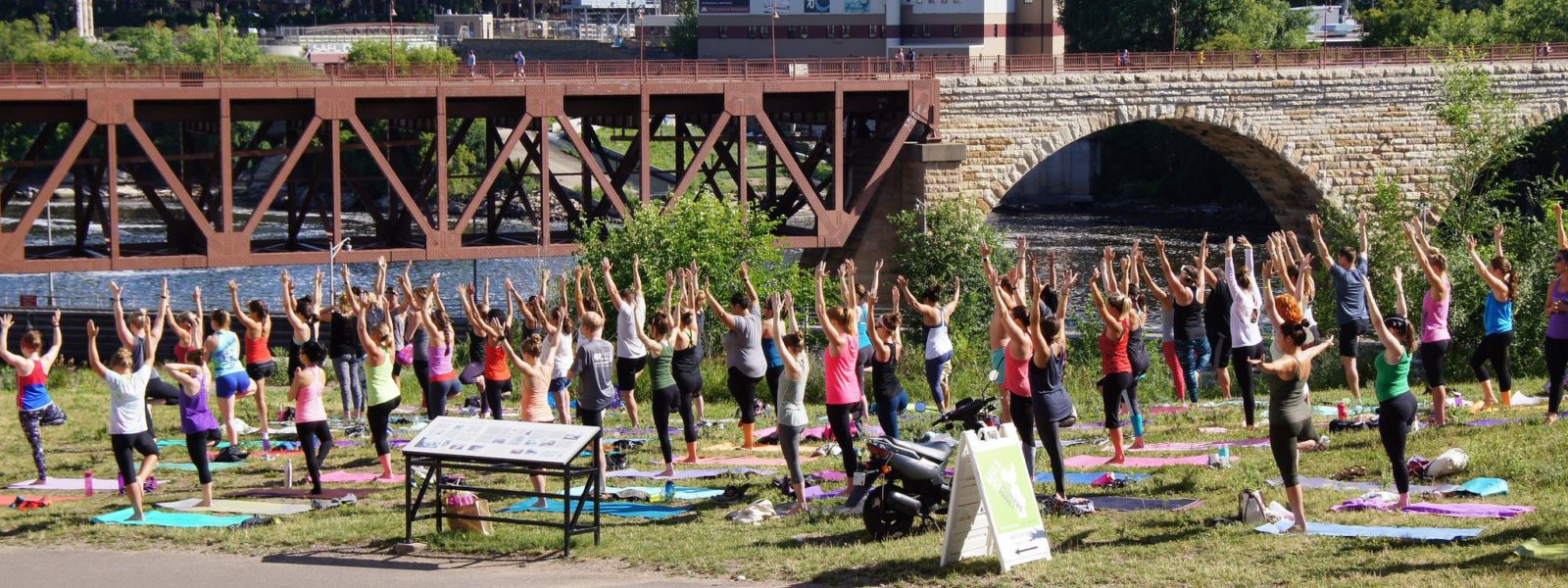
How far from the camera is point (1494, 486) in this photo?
13.1m

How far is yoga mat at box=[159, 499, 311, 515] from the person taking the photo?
573 inches

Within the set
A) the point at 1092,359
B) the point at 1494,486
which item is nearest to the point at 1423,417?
the point at 1494,486

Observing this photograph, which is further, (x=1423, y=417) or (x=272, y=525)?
(x=1423, y=417)

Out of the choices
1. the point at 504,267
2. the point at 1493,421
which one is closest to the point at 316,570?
the point at 1493,421

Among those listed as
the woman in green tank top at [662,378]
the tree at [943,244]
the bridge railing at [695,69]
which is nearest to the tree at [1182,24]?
the bridge railing at [695,69]

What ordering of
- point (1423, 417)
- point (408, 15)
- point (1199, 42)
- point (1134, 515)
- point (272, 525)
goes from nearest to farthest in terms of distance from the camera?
1. point (1134, 515)
2. point (272, 525)
3. point (1423, 417)
4. point (1199, 42)
5. point (408, 15)

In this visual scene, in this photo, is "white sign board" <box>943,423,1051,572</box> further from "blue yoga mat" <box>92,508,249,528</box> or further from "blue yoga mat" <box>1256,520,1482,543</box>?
"blue yoga mat" <box>92,508,249,528</box>

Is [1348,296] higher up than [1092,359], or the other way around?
[1348,296]

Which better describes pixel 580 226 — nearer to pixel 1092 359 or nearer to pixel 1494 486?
pixel 1092 359

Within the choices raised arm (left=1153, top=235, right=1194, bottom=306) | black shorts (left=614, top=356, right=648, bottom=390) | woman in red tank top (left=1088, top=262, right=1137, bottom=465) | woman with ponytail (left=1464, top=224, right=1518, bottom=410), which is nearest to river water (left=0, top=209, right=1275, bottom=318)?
black shorts (left=614, top=356, right=648, bottom=390)

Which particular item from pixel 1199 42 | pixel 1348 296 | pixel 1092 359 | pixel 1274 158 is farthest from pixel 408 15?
pixel 1348 296

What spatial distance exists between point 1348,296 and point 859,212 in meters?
22.0

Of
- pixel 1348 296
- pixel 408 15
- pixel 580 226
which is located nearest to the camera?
pixel 1348 296

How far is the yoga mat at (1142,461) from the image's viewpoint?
15.1 m
